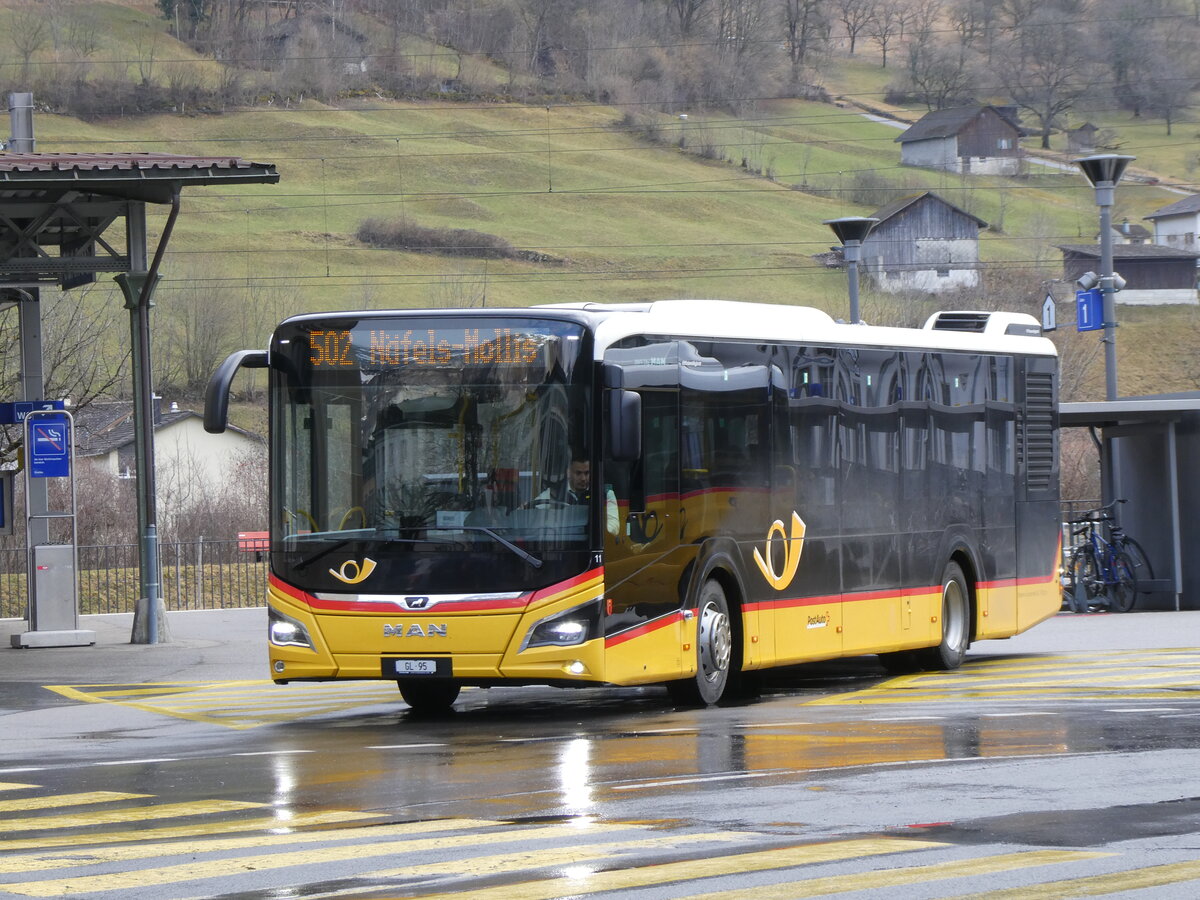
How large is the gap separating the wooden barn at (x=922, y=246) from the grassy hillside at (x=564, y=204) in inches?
61.1

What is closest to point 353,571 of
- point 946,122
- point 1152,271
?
point 1152,271

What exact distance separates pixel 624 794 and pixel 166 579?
99.7 ft

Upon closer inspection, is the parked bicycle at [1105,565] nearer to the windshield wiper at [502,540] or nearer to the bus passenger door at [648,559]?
the bus passenger door at [648,559]

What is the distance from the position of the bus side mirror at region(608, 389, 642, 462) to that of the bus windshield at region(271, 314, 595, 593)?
0.28m

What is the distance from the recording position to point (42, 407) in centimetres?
2309

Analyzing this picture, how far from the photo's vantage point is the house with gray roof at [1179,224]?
119625mm

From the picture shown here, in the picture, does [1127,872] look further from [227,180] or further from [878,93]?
[878,93]

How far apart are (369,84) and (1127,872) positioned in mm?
126457

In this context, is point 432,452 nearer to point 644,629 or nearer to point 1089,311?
point 644,629

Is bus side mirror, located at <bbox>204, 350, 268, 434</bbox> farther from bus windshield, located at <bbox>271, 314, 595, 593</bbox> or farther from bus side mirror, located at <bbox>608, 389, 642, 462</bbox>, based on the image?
bus side mirror, located at <bbox>608, 389, 642, 462</bbox>

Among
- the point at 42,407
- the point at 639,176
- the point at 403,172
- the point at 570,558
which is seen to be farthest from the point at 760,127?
the point at 570,558

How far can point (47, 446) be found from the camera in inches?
895

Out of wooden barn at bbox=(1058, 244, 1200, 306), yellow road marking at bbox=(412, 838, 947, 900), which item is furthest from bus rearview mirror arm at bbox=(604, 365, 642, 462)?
wooden barn at bbox=(1058, 244, 1200, 306)

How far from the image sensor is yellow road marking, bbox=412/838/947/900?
6.96m
